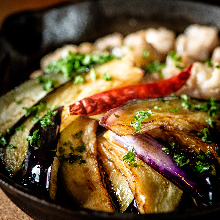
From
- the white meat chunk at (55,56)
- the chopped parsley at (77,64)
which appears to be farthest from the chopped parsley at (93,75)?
the white meat chunk at (55,56)

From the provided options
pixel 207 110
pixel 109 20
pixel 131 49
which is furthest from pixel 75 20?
pixel 207 110

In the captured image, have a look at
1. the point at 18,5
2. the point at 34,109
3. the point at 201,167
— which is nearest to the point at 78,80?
the point at 34,109

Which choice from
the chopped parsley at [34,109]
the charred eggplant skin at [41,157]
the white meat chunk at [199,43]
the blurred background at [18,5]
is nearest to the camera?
the charred eggplant skin at [41,157]

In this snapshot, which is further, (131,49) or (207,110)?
(131,49)

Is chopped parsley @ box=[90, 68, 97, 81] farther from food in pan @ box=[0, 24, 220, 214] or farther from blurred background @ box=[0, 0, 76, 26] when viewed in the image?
blurred background @ box=[0, 0, 76, 26]

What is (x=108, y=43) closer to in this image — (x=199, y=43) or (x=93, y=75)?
(x=199, y=43)

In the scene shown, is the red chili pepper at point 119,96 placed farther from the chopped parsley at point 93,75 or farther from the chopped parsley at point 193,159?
the chopped parsley at point 193,159

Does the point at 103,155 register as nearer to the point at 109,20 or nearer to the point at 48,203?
the point at 48,203
